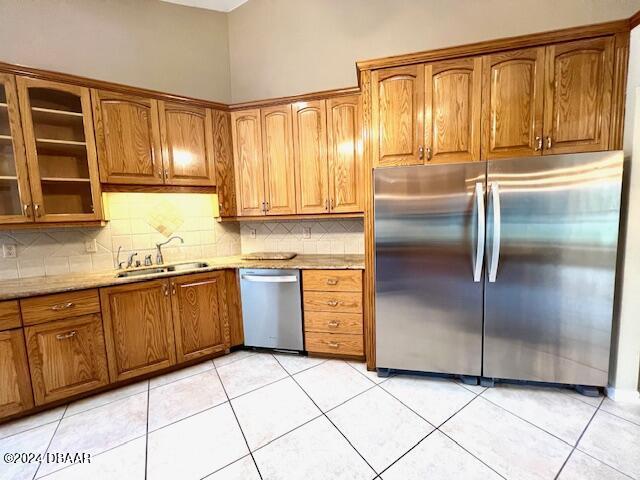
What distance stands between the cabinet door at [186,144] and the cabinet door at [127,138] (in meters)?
0.06

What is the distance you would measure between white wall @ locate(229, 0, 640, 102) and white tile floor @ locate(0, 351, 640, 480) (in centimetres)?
274

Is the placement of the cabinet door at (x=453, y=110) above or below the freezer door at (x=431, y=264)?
above

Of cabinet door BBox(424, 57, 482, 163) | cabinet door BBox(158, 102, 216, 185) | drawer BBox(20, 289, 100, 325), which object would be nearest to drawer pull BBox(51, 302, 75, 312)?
drawer BBox(20, 289, 100, 325)

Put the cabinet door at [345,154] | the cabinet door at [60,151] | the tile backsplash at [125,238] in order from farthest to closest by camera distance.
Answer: the cabinet door at [345,154] → the tile backsplash at [125,238] → the cabinet door at [60,151]

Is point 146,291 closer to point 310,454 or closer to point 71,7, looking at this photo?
point 310,454

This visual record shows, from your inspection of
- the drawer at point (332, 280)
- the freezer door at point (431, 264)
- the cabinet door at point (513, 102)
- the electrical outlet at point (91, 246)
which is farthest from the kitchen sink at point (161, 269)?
the cabinet door at point (513, 102)

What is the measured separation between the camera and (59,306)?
A: 1892 millimetres

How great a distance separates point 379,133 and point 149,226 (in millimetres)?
2264

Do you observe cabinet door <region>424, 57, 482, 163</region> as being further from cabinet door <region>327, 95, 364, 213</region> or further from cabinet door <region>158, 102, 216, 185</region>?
cabinet door <region>158, 102, 216, 185</region>

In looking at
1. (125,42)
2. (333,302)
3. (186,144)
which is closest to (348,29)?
(186,144)

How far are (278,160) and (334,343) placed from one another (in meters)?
1.77

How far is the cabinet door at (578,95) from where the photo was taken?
1.72 meters

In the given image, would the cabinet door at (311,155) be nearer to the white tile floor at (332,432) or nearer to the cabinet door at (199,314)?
the cabinet door at (199,314)

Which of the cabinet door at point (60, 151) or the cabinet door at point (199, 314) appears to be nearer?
the cabinet door at point (60, 151)
